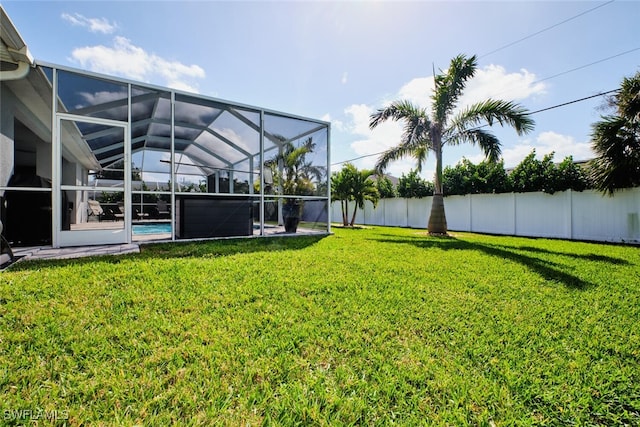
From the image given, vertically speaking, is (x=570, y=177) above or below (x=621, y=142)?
below

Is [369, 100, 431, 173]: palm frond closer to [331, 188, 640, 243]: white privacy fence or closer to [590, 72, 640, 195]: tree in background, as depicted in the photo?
[331, 188, 640, 243]: white privacy fence

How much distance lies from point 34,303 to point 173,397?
226cm

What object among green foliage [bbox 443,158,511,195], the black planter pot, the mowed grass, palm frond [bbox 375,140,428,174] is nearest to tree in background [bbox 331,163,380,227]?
palm frond [bbox 375,140,428,174]

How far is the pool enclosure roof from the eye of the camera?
232 inches

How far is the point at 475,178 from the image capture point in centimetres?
1230

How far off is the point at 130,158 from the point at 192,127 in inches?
139

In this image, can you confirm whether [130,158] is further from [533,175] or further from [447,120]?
[533,175]

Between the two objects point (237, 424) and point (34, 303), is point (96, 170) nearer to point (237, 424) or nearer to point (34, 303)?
point (34, 303)

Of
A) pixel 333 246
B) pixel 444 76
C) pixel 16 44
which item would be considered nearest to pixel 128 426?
pixel 333 246

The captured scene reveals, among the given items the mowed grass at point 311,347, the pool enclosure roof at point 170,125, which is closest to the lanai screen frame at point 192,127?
the pool enclosure roof at point 170,125

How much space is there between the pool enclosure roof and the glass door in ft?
0.23

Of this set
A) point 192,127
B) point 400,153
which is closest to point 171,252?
point 192,127

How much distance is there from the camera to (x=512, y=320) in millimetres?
2732

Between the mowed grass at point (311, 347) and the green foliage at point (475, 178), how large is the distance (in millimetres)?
8626
